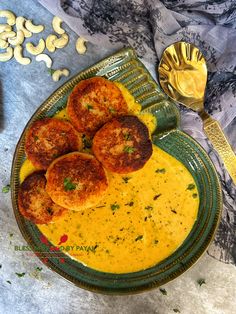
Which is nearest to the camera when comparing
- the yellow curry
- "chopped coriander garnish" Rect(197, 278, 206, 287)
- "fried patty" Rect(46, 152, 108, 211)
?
"fried patty" Rect(46, 152, 108, 211)

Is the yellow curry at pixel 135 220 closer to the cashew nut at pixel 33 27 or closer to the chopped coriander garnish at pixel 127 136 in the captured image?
the chopped coriander garnish at pixel 127 136

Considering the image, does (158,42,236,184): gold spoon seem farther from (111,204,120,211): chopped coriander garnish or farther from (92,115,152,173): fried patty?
(111,204,120,211): chopped coriander garnish

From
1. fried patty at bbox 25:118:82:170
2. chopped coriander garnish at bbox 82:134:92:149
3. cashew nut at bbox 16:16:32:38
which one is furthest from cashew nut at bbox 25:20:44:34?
chopped coriander garnish at bbox 82:134:92:149

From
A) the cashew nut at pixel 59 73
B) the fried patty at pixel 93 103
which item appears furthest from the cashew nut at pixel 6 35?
the fried patty at pixel 93 103

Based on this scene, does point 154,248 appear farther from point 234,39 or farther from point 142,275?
point 234,39

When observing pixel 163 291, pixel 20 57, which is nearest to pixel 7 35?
pixel 20 57
